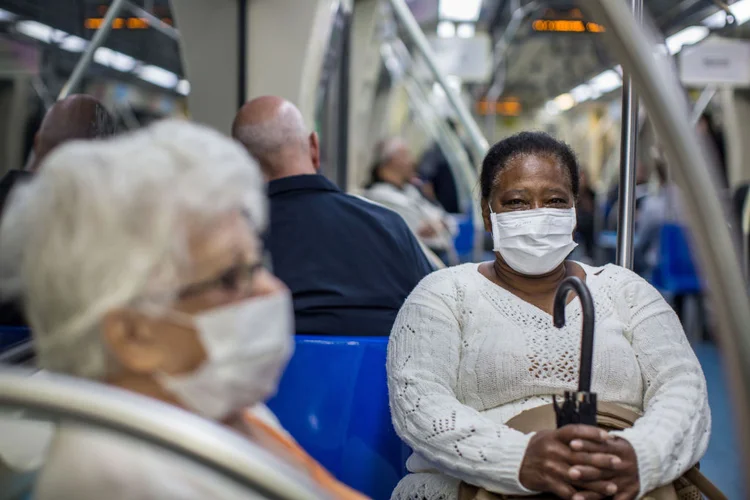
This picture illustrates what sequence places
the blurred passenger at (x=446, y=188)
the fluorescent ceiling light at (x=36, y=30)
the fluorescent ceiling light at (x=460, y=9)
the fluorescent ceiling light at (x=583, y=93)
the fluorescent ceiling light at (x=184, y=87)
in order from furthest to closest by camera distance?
the fluorescent ceiling light at (x=583, y=93) → the blurred passenger at (x=446, y=188) → the fluorescent ceiling light at (x=460, y=9) → the fluorescent ceiling light at (x=184, y=87) → the fluorescent ceiling light at (x=36, y=30)

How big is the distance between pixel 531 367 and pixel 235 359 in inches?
41.2

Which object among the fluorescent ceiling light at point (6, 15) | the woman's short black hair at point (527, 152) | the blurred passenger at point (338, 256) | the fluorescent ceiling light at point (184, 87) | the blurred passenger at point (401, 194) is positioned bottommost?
the blurred passenger at point (401, 194)

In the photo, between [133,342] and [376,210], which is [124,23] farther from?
[133,342]

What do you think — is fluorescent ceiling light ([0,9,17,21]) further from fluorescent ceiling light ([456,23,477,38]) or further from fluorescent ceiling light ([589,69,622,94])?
fluorescent ceiling light ([589,69,622,94])

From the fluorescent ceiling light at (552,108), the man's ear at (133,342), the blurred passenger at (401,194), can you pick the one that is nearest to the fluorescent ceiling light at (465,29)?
the blurred passenger at (401,194)

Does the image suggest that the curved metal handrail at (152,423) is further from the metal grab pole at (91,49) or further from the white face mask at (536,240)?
the metal grab pole at (91,49)

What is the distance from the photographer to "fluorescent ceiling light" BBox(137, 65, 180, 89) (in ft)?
16.1

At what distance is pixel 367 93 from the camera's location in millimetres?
8953

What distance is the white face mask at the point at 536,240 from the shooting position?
215 cm

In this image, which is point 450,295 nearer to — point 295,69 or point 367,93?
point 295,69

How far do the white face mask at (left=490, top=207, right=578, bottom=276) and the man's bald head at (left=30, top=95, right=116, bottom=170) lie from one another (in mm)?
1166

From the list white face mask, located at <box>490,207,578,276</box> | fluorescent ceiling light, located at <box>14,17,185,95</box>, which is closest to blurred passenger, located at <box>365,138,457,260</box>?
fluorescent ceiling light, located at <box>14,17,185,95</box>

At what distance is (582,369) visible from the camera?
174 centimetres

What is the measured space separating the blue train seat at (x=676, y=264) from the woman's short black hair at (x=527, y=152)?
530 cm
